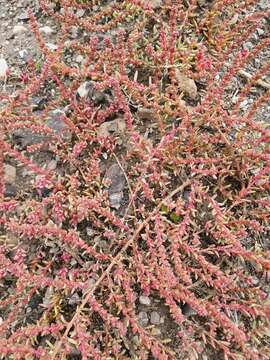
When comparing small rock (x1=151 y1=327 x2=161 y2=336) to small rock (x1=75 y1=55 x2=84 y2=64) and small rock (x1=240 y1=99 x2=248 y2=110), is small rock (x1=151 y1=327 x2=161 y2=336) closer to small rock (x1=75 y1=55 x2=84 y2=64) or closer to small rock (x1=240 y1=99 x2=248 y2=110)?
small rock (x1=240 y1=99 x2=248 y2=110)

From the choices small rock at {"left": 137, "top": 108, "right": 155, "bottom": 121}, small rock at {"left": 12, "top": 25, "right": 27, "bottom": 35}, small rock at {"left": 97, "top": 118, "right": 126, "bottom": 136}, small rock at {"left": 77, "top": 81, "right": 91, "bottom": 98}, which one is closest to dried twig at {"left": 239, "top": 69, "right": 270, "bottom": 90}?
small rock at {"left": 137, "top": 108, "right": 155, "bottom": 121}

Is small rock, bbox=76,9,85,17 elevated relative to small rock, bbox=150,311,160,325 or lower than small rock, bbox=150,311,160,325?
elevated

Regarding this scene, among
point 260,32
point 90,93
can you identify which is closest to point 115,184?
point 90,93

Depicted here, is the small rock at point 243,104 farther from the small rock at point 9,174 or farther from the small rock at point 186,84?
the small rock at point 9,174

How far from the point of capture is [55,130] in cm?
320

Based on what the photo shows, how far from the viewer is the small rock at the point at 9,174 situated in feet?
10.2

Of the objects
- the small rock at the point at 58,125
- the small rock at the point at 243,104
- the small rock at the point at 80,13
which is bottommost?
the small rock at the point at 58,125

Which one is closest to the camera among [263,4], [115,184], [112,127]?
[115,184]

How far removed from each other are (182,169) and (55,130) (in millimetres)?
742

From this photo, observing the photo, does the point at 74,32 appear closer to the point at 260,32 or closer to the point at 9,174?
the point at 9,174

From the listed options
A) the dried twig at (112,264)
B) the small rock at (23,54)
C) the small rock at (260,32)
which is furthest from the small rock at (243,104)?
the small rock at (23,54)

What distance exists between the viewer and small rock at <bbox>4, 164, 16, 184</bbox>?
3123 millimetres

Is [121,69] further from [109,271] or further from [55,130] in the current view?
[109,271]

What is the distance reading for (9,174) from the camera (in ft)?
10.3
